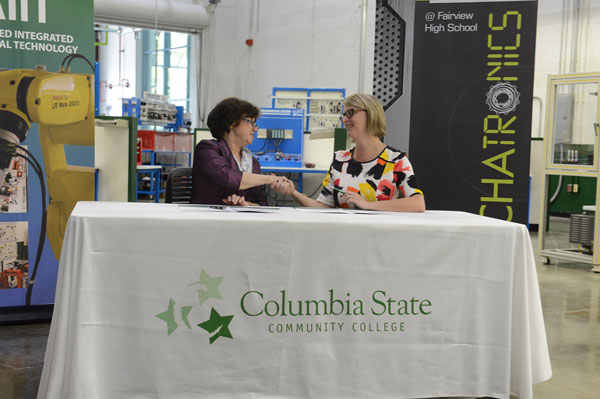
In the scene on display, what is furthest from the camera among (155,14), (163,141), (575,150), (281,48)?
(281,48)

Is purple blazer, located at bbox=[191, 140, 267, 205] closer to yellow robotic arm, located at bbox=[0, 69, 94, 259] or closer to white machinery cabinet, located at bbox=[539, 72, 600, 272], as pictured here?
yellow robotic arm, located at bbox=[0, 69, 94, 259]

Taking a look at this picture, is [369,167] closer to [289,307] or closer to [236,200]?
[236,200]

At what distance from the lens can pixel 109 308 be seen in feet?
6.79

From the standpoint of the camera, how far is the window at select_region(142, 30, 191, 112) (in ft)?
51.5

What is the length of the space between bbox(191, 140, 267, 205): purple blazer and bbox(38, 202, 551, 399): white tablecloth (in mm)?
635

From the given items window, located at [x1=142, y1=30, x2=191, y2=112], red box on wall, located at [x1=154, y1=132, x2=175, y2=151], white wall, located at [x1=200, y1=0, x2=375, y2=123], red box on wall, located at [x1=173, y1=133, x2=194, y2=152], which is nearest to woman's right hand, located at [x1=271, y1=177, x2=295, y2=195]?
white wall, located at [x1=200, y1=0, x2=375, y2=123]

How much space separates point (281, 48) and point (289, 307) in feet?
36.2

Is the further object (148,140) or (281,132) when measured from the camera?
(148,140)

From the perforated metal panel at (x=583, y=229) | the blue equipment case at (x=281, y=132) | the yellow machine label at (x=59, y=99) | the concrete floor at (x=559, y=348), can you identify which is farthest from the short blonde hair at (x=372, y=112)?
the perforated metal panel at (x=583, y=229)

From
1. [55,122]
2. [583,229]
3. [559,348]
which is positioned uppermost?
[55,122]

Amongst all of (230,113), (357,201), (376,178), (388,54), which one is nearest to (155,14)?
(388,54)

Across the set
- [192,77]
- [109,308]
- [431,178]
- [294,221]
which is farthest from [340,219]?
[192,77]

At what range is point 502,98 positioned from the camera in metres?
3.51

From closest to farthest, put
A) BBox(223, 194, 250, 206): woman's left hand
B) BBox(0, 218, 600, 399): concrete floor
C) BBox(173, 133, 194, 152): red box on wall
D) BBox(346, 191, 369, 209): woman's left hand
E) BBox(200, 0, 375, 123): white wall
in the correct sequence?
BBox(0, 218, 600, 399): concrete floor < BBox(346, 191, 369, 209): woman's left hand < BBox(223, 194, 250, 206): woman's left hand < BBox(200, 0, 375, 123): white wall < BBox(173, 133, 194, 152): red box on wall
